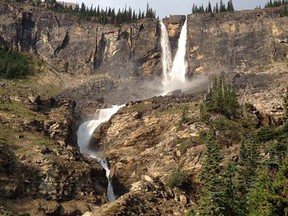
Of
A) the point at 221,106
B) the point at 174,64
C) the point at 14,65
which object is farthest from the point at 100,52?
the point at 221,106

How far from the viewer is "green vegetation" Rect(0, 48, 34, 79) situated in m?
131

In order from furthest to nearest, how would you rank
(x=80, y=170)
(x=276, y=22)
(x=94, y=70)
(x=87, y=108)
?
(x=94, y=70)
(x=276, y=22)
(x=87, y=108)
(x=80, y=170)

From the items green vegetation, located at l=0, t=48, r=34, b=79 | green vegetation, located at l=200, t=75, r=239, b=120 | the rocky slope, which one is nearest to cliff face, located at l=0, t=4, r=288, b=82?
the rocky slope

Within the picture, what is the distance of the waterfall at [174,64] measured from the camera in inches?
5576

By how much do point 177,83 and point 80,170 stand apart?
7418cm

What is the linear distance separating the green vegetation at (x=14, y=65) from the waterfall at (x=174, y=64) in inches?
1590

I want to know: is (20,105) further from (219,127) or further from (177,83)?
(177,83)

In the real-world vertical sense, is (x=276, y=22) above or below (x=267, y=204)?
above

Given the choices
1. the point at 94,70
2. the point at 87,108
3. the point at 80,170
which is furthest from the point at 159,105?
the point at 94,70

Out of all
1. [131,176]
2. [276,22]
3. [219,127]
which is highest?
[276,22]

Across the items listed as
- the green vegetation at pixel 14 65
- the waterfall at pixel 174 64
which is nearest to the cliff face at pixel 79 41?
the waterfall at pixel 174 64

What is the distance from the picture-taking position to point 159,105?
335ft

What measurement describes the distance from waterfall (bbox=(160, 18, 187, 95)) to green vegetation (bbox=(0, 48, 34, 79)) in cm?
4039

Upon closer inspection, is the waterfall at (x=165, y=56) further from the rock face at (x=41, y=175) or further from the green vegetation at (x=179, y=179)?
the green vegetation at (x=179, y=179)
